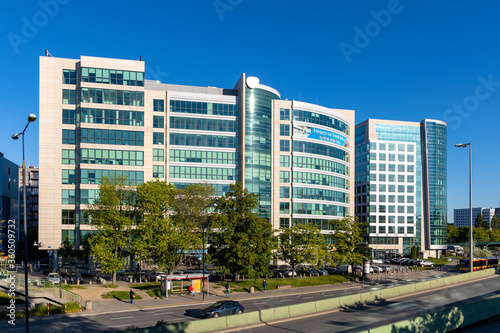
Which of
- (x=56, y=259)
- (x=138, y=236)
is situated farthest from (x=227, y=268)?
(x=56, y=259)

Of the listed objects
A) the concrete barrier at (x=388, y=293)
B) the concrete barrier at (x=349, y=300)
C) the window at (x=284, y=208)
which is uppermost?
the window at (x=284, y=208)

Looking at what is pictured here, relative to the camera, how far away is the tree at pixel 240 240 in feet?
166

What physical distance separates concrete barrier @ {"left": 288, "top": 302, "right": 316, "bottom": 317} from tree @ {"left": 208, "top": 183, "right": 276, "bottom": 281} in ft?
58.1

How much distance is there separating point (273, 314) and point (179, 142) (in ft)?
168

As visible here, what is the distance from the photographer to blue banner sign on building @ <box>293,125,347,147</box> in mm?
82812

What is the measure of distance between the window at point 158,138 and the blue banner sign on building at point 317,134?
2915cm

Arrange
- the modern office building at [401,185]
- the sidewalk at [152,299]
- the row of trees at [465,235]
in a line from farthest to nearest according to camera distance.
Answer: the row of trees at [465,235], the modern office building at [401,185], the sidewalk at [152,299]

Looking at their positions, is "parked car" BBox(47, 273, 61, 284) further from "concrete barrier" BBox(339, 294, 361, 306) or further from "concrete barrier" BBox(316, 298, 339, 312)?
"concrete barrier" BBox(339, 294, 361, 306)

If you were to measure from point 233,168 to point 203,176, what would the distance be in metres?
6.81

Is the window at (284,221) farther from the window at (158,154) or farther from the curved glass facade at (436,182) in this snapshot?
the curved glass facade at (436,182)

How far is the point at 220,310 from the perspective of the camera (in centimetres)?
3266

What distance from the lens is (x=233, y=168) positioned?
7912 cm

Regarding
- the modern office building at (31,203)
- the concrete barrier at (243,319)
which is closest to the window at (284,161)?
the concrete barrier at (243,319)

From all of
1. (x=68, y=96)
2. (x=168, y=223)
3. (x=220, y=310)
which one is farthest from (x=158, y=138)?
(x=220, y=310)
